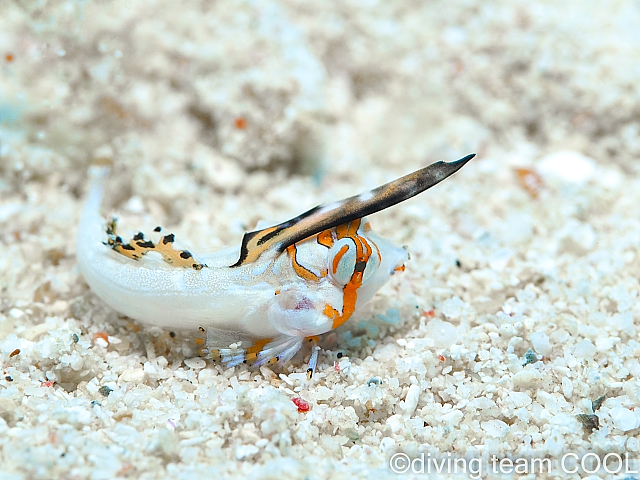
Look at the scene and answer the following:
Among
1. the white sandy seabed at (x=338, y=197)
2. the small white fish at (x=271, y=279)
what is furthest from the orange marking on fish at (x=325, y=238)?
the white sandy seabed at (x=338, y=197)

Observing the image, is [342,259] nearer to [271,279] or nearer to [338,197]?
[271,279]

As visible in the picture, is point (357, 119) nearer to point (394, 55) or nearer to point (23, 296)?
point (394, 55)

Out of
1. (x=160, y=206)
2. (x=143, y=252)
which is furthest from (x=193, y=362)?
(x=160, y=206)

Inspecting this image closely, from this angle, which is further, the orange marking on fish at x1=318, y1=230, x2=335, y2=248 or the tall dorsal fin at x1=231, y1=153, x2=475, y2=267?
the orange marking on fish at x1=318, y1=230, x2=335, y2=248

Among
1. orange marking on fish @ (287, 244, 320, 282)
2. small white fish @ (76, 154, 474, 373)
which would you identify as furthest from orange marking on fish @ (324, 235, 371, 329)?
orange marking on fish @ (287, 244, 320, 282)

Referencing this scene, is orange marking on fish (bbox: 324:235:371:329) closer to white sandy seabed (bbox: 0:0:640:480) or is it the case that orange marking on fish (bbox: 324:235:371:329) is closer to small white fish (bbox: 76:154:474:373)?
small white fish (bbox: 76:154:474:373)

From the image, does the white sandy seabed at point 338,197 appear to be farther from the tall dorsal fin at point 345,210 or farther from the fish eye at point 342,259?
the tall dorsal fin at point 345,210
